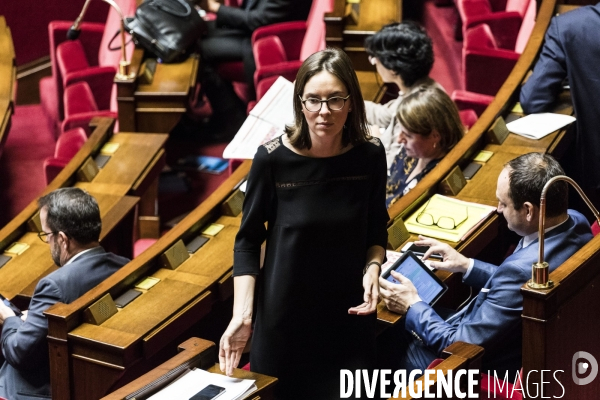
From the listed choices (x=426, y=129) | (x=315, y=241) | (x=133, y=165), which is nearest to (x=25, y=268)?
(x=133, y=165)

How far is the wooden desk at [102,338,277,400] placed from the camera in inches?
37.3

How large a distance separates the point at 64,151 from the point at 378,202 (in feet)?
4.20

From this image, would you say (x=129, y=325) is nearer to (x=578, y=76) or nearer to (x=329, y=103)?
(x=329, y=103)

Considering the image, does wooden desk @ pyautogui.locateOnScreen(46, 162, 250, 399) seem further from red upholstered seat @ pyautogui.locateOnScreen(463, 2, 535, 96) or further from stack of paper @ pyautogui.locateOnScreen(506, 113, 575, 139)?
red upholstered seat @ pyautogui.locateOnScreen(463, 2, 535, 96)

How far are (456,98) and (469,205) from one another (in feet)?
1.79

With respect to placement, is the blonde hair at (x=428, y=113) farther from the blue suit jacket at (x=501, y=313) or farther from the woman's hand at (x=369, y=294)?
the woman's hand at (x=369, y=294)

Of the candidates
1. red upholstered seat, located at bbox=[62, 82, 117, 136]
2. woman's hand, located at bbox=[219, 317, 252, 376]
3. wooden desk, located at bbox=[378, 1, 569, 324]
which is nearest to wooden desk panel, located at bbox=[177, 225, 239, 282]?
wooden desk, located at bbox=[378, 1, 569, 324]

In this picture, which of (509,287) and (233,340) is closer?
(233,340)

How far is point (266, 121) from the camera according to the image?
1462 millimetres

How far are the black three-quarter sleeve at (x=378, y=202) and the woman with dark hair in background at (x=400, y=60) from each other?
68 centimetres

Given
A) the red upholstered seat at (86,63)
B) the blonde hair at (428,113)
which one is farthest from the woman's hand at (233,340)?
the red upholstered seat at (86,63)

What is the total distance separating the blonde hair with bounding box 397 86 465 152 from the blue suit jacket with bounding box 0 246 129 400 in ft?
1.59

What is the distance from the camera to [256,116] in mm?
1470

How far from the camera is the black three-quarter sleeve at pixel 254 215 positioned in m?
0.95
